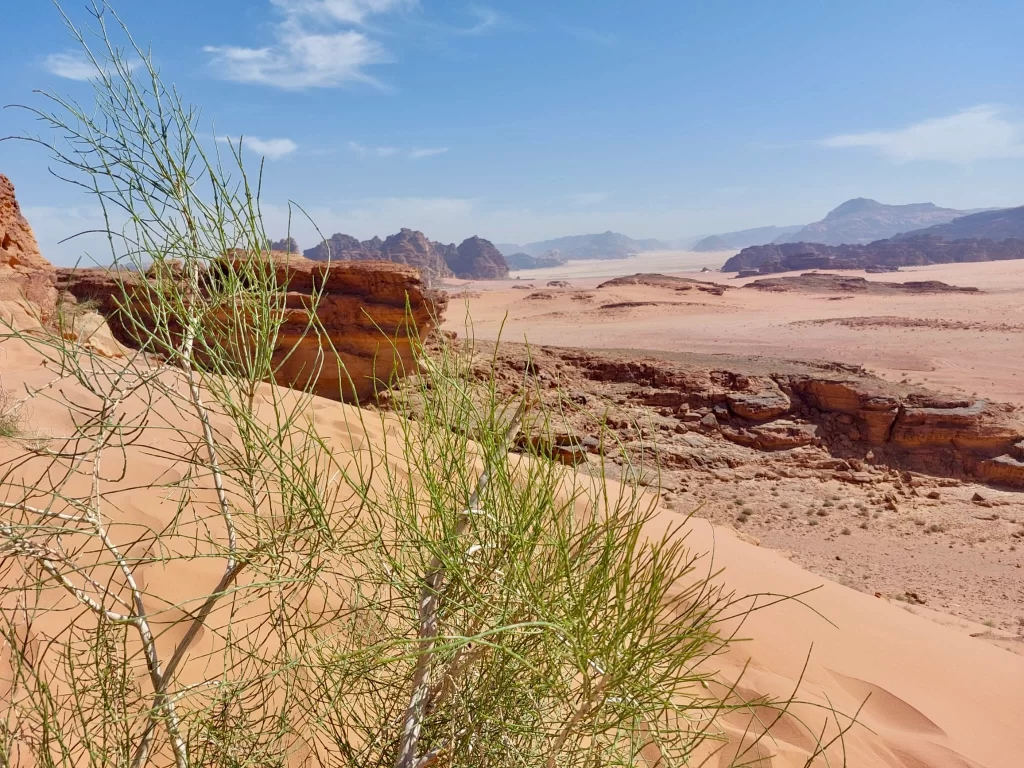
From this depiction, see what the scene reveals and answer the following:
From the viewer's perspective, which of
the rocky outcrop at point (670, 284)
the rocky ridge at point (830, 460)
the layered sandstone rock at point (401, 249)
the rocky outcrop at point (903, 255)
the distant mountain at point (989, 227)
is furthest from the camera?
the distant mountain at point (989, 227)

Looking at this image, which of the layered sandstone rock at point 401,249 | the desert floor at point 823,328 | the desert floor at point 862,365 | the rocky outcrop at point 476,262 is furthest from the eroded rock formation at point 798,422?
the rocky outcrop at point 476,262

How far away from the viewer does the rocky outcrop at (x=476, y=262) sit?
3634 inches

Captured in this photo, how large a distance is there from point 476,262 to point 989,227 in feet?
293

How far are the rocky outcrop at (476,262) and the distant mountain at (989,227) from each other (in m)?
69.3

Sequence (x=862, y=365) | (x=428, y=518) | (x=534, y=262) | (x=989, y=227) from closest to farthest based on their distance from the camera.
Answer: (x=428, y=518)
(x=862, y=365)
(x=989, y=227)
(x=534, y=262)

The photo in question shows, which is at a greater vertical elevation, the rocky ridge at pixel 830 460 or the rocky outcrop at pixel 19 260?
the rocky outcrop at pixel 19 260

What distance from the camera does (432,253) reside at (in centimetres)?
8469

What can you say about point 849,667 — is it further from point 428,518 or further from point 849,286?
point 849,286

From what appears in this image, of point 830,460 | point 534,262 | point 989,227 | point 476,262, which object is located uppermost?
point 989,227

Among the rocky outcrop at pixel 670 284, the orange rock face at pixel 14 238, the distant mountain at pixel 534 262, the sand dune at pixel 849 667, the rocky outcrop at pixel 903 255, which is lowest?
the sand dune at pixel 849 667

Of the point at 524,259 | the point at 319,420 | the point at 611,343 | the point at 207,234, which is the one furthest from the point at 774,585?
the point at 524,259

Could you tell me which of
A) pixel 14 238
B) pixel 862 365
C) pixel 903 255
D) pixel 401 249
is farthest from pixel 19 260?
pixel 903 255

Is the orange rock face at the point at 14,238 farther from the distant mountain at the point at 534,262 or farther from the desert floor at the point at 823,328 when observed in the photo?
the distant mountain at the point at 534,262

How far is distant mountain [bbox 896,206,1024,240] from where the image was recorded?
10969 centimetres
